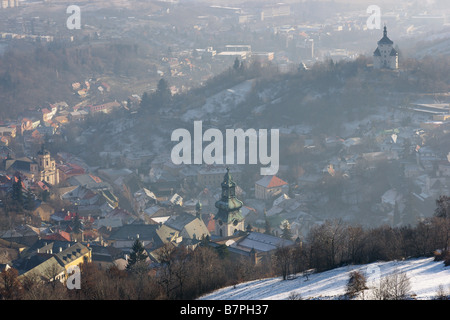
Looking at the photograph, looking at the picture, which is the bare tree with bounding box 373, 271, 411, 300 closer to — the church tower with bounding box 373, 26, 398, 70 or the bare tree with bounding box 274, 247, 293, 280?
the bare tree with bounding box 274, 247, 293, 280

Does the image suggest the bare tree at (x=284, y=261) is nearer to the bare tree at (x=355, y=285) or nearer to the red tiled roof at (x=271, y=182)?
the bare tree at (x=355, y=285)

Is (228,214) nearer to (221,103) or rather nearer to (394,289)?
(394,289)

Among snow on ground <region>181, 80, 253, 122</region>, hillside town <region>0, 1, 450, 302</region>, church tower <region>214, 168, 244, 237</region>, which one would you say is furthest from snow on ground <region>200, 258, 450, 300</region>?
snow on ground <region>181, 80, 253, 122</region>

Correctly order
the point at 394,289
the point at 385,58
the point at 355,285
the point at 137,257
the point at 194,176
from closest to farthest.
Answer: the point at 394,289 < the point at 355,285 < the point at 137,257 < the point at 194,176 < the point at 385,58

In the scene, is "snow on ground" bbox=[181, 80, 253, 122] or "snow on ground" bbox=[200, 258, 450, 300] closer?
"snow on ground" bbox=[200, 258, 450, 300]

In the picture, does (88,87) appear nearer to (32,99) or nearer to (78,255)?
(32,99)

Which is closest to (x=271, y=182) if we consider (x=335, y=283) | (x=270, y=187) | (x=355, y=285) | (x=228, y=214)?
(x=270, y=187)
